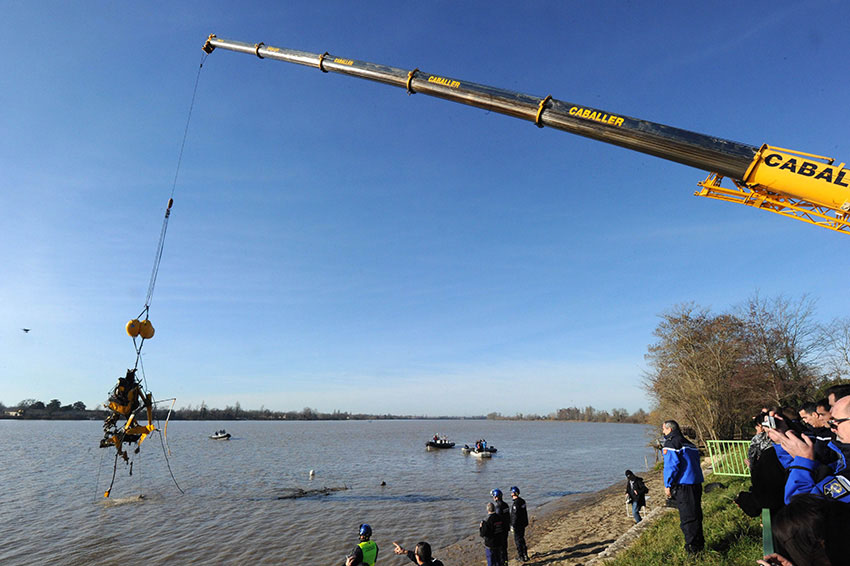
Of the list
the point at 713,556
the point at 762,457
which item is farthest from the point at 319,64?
the point at 713,556

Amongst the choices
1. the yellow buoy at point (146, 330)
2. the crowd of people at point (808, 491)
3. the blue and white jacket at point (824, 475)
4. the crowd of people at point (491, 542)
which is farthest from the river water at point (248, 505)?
the blue and white jacket at point (824, 475)

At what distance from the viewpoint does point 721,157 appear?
750 cm

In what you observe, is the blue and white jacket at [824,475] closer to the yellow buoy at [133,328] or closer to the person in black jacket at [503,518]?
the person in black jacket at [503,518]

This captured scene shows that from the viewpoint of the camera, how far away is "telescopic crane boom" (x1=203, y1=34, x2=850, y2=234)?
6902mm

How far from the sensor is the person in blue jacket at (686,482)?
21.4 feet

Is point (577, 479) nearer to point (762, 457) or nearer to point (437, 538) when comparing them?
point (437, 538)

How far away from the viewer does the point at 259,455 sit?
46688mm

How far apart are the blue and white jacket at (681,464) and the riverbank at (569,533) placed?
4.84 meters

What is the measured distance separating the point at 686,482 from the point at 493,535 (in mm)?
5067

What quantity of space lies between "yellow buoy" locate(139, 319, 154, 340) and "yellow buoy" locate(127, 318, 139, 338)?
0.09 meters

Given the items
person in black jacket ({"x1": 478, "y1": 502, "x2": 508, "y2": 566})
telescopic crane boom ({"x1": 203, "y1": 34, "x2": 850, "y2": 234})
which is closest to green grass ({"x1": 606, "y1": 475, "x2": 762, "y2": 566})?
person in black jacket ({"x1": 478, "y1": 502, "x2": 508, "y2": 566})

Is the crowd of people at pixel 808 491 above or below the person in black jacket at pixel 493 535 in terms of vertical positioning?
above

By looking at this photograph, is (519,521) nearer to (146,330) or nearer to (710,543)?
(710,543)

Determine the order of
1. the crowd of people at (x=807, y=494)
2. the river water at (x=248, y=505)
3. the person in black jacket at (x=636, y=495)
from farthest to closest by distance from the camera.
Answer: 1. the river water at (x=248, y=505)
2. the person in black jacket at (x=636, y=495)
3. the crowd of people at (x=807, y=494)
